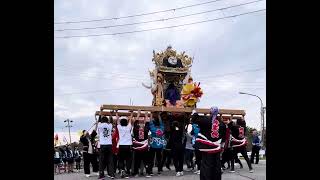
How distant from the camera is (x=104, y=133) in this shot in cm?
1409

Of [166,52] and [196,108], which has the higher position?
[166,52]

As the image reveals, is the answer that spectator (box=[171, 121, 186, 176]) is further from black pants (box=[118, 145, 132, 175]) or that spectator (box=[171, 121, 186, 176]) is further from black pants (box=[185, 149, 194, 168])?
black pants (box=[185, 149, 194, 168])

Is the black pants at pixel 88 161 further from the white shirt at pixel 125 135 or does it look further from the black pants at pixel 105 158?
the white shirt at pixel 125 135

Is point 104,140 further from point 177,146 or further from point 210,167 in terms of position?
point 210,167

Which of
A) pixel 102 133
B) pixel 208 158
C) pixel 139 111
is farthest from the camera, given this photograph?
pixel 139 111

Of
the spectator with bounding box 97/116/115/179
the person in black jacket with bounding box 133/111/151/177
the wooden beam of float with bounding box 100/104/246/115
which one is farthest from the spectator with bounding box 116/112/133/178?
the wooden beam of float with bounding box 100/104/246/115

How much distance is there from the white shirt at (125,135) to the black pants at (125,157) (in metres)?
0.13

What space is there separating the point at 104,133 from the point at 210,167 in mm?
4174
